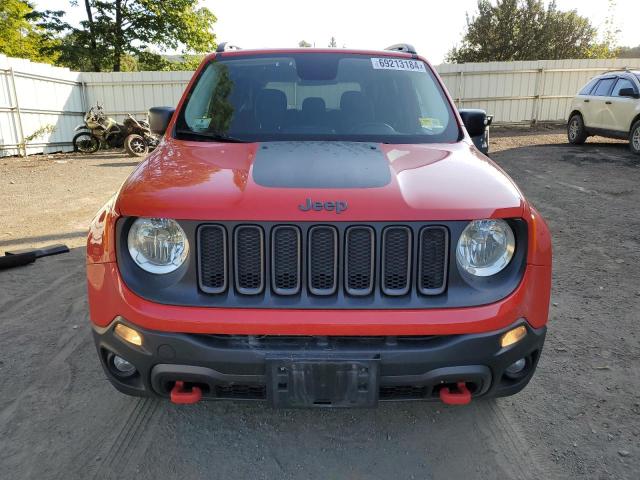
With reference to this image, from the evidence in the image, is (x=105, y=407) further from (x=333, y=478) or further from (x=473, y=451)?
(x=473, y=451)

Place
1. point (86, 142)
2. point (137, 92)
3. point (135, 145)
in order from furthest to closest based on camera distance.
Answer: point (137, 92) → point (86, 142) → point (135, 145)

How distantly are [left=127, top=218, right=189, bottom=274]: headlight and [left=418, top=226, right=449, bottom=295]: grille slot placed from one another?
36.8 inches

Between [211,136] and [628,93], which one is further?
[628,93]

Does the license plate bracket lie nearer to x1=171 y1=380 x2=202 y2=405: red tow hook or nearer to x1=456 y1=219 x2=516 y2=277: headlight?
x1=171 y1=380 x2=202 y2=405: red tow hook

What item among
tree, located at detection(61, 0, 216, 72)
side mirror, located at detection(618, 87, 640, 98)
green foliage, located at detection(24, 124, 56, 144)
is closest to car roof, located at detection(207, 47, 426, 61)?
side mirror, located at detection(618, 87, 640, 98)

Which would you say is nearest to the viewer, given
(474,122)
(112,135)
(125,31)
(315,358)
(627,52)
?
(315,358)

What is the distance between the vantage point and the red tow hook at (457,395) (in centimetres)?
202

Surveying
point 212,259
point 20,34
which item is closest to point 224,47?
point 212,259

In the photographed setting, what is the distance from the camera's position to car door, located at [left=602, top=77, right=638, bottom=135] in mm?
10992

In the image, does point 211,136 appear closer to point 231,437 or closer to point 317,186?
point 317,186

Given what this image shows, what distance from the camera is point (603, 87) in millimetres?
12008

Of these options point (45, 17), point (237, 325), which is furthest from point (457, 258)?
point (45, 17)

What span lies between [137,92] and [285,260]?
1737cm

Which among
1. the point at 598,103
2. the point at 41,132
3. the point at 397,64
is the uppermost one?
the point at 397,64
